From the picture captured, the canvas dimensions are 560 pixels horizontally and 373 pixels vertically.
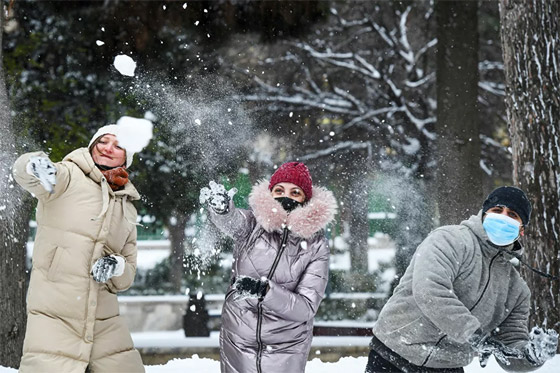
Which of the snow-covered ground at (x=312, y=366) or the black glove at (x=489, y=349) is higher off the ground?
the black glove at (x=489, y=349)

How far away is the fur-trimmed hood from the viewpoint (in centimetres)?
381

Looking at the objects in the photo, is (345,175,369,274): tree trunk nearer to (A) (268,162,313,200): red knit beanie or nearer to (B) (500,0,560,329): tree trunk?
(B) (500,0,560,329): tree trunk

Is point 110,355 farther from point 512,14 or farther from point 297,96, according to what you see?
point 297,96

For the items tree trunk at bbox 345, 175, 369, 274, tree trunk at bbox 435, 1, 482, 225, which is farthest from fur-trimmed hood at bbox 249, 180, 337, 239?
tree trunk at bbox 345, 175, 369, 274

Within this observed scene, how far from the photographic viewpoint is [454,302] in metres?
3.37

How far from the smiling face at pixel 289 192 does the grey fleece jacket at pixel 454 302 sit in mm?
Answer: 735

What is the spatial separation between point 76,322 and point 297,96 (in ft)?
35.6

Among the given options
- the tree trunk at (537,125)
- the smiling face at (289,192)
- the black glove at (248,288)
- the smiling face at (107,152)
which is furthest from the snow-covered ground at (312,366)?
the smiling face at (107,152)

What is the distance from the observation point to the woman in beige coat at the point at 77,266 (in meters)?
3.49

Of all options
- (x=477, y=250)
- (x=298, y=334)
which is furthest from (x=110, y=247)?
(x=477, y=250)

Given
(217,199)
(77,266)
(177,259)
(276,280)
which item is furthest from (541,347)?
(177,259)

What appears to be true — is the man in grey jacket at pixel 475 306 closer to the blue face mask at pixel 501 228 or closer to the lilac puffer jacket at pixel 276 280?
the blue face mask at pixel 501 228

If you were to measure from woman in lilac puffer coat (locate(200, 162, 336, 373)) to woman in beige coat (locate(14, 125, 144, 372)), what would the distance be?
1.68ft

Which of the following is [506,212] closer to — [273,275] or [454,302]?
[454,302]
